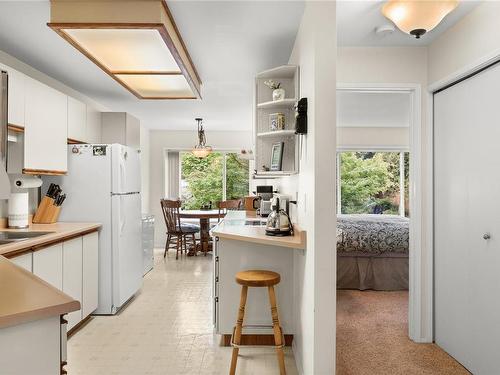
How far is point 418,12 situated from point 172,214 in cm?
516

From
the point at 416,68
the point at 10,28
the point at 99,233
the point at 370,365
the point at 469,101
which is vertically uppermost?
the point at 10,28

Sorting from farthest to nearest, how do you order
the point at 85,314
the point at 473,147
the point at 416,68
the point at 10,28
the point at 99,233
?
the point at 99,233
the point at 85,314
the point at 416,68
the point at 10,28
the point at 473,147

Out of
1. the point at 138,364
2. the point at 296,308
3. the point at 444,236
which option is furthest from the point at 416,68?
the point at 138,364

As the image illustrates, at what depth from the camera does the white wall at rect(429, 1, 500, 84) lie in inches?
89.4

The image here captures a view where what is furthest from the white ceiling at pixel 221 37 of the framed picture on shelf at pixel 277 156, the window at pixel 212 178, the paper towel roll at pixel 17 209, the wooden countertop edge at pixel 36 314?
the window at pixel 212 178

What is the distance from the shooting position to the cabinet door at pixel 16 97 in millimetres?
2852

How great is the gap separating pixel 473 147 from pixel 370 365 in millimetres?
1671

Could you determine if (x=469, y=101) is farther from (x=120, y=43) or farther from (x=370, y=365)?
(x=120, y=43)

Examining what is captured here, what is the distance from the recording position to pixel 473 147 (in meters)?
2.54

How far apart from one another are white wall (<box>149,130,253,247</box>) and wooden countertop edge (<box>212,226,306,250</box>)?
4.90 m

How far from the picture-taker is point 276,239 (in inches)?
99.4

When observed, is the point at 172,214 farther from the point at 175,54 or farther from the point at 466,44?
the point at 466,44

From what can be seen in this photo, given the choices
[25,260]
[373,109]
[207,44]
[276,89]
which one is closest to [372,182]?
[373,109]

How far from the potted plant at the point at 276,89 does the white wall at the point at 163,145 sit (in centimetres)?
452
